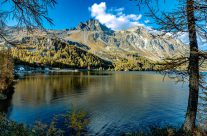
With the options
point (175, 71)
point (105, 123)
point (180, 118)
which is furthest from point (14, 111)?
point (175, 71)

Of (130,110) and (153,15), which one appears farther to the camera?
(130,110)

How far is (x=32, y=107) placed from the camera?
151ft

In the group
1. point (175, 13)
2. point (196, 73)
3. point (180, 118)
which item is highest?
point (175, 13)

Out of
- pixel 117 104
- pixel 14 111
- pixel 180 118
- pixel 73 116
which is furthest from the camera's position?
pixel 117 104

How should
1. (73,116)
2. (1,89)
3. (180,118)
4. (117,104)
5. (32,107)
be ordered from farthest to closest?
1. (1,89)
2. (117,104)
3. (32,107)
4. (180,118)
5. (73,116)

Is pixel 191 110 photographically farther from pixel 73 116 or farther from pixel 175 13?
pixel 73 116

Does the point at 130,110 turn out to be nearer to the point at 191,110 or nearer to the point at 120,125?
the point at 120,125

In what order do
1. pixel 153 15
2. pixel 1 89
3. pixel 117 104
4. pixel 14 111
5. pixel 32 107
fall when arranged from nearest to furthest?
pixel 153 15, pixel 14 111, pixel 32 107, pixel 117 104, pixel 1 89

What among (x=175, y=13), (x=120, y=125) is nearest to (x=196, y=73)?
(x=175, y=13)

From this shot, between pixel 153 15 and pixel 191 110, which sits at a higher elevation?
pixel 153 15

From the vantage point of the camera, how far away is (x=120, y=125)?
33.2 metres

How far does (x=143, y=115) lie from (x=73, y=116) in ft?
92.2

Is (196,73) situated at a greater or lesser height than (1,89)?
greater

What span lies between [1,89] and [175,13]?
57053 millimetres
